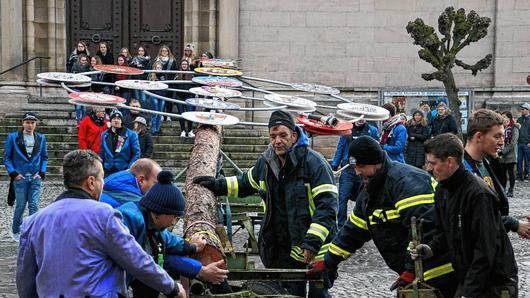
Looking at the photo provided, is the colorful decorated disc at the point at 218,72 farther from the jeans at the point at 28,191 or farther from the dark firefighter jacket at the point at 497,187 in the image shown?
the dark firefighter jacket at the point at 497,187

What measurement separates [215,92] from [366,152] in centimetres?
550

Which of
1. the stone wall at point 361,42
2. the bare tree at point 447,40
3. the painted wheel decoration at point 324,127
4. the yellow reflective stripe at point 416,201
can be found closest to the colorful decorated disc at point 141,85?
the painted wheel decoration at point 324,127

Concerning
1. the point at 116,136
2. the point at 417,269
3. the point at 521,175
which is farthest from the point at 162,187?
the point at 521,175

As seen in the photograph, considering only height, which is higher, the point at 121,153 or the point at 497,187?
the point at 497,187

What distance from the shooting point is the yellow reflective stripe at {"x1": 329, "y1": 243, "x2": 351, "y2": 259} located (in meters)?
6.52

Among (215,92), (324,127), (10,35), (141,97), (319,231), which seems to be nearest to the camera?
(319,231)

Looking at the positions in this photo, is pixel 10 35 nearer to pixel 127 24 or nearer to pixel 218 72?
pixel 127 24

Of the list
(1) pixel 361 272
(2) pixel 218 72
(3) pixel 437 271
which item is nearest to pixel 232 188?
(3) pixel 437 271

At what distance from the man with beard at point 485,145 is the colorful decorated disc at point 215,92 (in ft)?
17.6

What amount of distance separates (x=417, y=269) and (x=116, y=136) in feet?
27.6

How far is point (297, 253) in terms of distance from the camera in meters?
7.21

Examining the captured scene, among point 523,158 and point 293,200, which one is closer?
point 293,200

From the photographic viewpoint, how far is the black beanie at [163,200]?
5.66 m

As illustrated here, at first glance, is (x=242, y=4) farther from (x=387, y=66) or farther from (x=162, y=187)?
A: (x=162, y=187)
